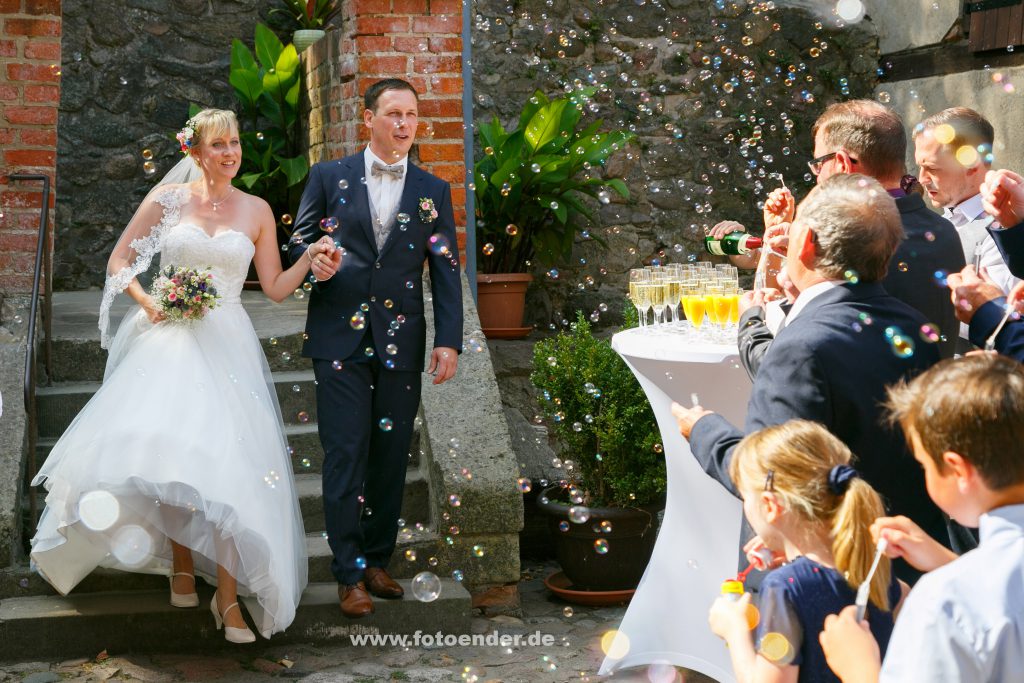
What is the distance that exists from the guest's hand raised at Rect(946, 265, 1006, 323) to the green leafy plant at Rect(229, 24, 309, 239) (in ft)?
17.0

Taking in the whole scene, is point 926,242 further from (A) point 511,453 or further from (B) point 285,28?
(B) point 285,28

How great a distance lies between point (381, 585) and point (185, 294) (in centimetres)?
139

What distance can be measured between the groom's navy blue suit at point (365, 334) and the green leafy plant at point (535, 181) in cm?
187

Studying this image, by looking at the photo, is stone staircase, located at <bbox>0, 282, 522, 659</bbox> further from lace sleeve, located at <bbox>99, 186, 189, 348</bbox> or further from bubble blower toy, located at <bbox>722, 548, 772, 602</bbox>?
bubble blower toy, located at <bbox>722, 548, 772, 602</bbox>

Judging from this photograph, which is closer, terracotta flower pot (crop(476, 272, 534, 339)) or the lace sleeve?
the lace sleeve

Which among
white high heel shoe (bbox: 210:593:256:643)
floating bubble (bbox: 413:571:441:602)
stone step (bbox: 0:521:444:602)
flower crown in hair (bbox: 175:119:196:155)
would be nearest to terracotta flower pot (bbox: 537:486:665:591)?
stone step (bbox: 0:521:444:602)

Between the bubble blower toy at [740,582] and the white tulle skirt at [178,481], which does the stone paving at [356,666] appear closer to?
the white tulle skirt at [178,481]

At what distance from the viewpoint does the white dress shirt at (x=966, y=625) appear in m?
1.70

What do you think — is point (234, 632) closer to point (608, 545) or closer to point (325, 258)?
point (325, 258)

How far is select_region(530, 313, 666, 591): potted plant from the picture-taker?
17.1 ft

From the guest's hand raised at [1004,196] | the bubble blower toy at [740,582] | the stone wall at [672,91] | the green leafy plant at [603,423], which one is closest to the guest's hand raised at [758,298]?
the guest's hand raised at [1004,196]

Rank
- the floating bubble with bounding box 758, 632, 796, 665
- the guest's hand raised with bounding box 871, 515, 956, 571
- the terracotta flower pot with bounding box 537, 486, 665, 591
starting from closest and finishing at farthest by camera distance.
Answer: the guest's hand raised with bounding box 871, 515, 956, 571
the floating bubble with bounding box 758, 632, 796, 665
the terracotta flower pot with bounding box 537, 486, 665, 591

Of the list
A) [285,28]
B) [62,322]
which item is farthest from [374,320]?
[285,28]

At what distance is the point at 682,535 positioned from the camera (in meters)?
4.08
